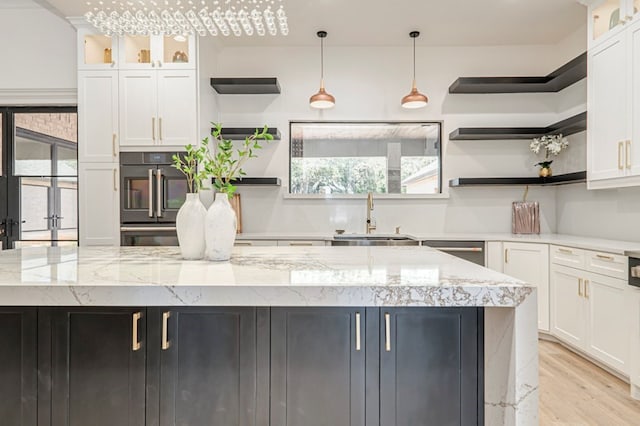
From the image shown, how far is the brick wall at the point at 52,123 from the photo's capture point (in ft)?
13.1

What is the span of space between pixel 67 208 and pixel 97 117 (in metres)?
1.04

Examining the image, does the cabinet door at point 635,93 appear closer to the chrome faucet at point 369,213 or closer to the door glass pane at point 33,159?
the chrome faucet at point 369,213

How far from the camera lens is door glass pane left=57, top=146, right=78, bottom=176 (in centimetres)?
395

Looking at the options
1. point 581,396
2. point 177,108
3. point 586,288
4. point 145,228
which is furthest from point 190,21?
point 581,396

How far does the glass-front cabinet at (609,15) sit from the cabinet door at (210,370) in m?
3.31

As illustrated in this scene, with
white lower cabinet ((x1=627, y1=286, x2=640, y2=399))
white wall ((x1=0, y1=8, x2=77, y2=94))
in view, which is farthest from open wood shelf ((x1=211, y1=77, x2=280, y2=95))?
white lower cabinet ((x1=627, y1=286, x2=640, y2=399))

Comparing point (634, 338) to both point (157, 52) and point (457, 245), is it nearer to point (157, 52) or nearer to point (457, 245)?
point (457, 245)

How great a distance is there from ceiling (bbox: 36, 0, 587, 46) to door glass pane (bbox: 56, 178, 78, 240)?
5.36 feet

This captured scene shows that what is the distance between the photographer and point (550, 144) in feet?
13.0

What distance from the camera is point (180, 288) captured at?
3.93 feet

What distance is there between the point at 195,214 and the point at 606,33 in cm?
335

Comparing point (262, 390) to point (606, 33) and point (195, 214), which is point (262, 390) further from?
point (606, 33)

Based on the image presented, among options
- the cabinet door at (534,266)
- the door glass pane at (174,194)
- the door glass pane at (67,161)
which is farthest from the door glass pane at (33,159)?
the cabinet door at (534,266)

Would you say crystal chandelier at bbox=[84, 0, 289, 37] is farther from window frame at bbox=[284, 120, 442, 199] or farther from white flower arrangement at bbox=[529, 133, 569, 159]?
white flower arrangement at bbox=[529, 133, 569, 159]
